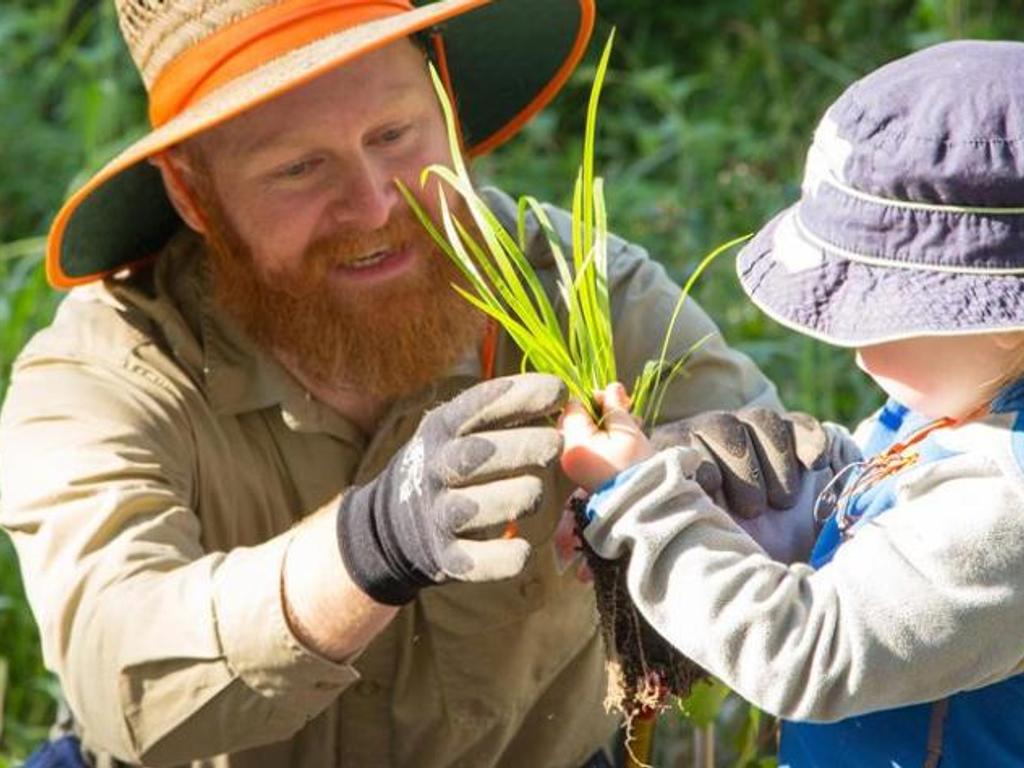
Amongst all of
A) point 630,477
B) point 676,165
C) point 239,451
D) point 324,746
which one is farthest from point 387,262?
point 676,165

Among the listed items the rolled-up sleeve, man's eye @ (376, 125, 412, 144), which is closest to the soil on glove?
the rolled-up sleeve

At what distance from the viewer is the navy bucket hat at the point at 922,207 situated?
239 centimetres

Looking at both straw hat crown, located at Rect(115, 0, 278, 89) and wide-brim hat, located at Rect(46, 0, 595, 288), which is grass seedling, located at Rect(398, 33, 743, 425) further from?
straw hat crown, located at Rect(115, 0, 278, 89)

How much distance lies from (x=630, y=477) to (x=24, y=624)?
2431 millimetres

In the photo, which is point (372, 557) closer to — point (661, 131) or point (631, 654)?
point (631, 654)

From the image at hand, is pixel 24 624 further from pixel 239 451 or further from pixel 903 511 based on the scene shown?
pixel 903 511

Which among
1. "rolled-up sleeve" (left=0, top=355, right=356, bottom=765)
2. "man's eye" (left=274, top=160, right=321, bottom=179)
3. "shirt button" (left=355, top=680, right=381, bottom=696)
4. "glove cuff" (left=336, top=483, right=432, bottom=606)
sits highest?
"man's eye" (left=274, top=160, right=321, bottom=179)

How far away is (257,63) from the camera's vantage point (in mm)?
3516

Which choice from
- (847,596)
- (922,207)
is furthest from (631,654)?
(922,207)

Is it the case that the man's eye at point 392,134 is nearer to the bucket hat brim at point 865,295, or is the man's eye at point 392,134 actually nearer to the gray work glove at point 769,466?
the gray work glove at point 769,466

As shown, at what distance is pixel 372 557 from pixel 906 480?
0.77 meters

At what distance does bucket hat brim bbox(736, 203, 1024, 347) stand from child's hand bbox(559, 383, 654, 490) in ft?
0.76

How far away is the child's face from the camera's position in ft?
8.14

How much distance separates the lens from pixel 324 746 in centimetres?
372
